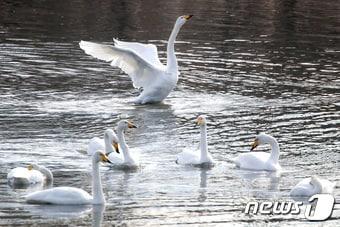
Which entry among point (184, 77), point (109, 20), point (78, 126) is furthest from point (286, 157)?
point (109, 20)

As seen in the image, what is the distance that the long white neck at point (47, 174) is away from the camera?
675 inches

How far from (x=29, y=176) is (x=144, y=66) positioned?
8.55 meters

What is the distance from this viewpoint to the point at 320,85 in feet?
86.9

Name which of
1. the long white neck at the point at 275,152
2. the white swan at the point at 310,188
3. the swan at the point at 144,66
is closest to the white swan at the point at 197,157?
the long white neck at the point at 275,152

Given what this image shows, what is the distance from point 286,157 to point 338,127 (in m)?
2.80

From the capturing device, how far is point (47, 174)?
17.2 m

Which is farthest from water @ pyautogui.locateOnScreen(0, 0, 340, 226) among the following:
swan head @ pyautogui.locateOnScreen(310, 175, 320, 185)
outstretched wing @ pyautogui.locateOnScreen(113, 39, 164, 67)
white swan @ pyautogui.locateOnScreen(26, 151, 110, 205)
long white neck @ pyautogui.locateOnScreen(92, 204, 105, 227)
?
outstretched wing @ pyautogui.locateOnScreen(113, 39, 164, 67)

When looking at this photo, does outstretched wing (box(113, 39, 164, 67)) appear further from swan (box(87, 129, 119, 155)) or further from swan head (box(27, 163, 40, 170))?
swan head (box(27, 163, 40, 170))

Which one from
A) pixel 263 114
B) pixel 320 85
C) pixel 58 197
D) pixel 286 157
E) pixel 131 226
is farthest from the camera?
pixel 320 85

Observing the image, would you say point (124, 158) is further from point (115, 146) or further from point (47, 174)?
point (47, 174)

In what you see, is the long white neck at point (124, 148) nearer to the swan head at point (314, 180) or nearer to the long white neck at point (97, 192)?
the long white neck at point (97, 192)

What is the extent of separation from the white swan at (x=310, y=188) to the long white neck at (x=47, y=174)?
3.63 m

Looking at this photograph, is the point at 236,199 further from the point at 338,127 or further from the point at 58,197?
the point at 338,127

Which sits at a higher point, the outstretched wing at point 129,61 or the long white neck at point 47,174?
the outstretched wing at point 129,61
